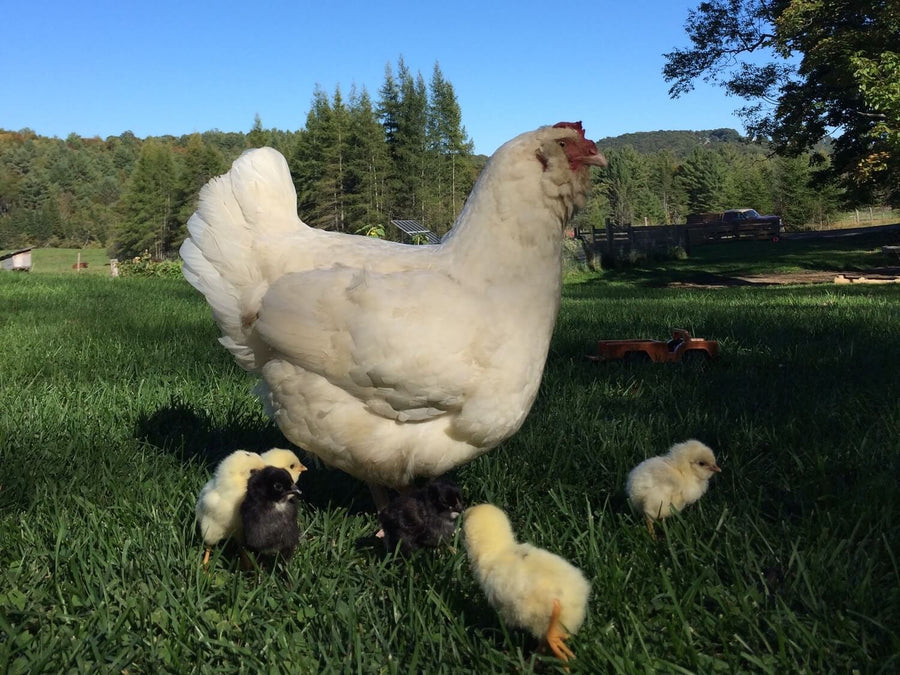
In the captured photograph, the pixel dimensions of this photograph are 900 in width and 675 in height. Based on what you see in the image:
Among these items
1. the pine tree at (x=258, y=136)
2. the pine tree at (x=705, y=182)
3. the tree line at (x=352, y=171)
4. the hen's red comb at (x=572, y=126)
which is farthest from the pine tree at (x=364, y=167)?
the hen's red comb at (x=572, y=126)

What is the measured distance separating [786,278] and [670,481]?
1915 cm

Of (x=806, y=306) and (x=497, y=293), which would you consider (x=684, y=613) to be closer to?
(x=497, y=293)

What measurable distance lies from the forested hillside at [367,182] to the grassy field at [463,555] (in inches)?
828

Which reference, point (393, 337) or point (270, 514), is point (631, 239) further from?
point (270, 514)

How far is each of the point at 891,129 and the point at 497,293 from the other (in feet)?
47.0

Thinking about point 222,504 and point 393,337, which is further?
point 393,337

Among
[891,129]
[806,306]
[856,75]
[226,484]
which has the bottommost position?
[806,306]

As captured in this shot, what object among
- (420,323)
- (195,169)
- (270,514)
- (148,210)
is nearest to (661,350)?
(420,323)

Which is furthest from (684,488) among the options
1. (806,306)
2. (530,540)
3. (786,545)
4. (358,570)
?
(806,306)

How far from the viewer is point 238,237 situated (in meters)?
2.80

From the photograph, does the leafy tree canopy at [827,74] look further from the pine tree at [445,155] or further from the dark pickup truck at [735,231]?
the pine tree at [445,155]

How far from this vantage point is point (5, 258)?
2941 centimetres

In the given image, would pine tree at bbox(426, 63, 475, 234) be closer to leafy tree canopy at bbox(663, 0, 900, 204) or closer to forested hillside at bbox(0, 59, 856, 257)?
forested hillside at bbox(0, 59, 856, 257)

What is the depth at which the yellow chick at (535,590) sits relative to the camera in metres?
1.55
